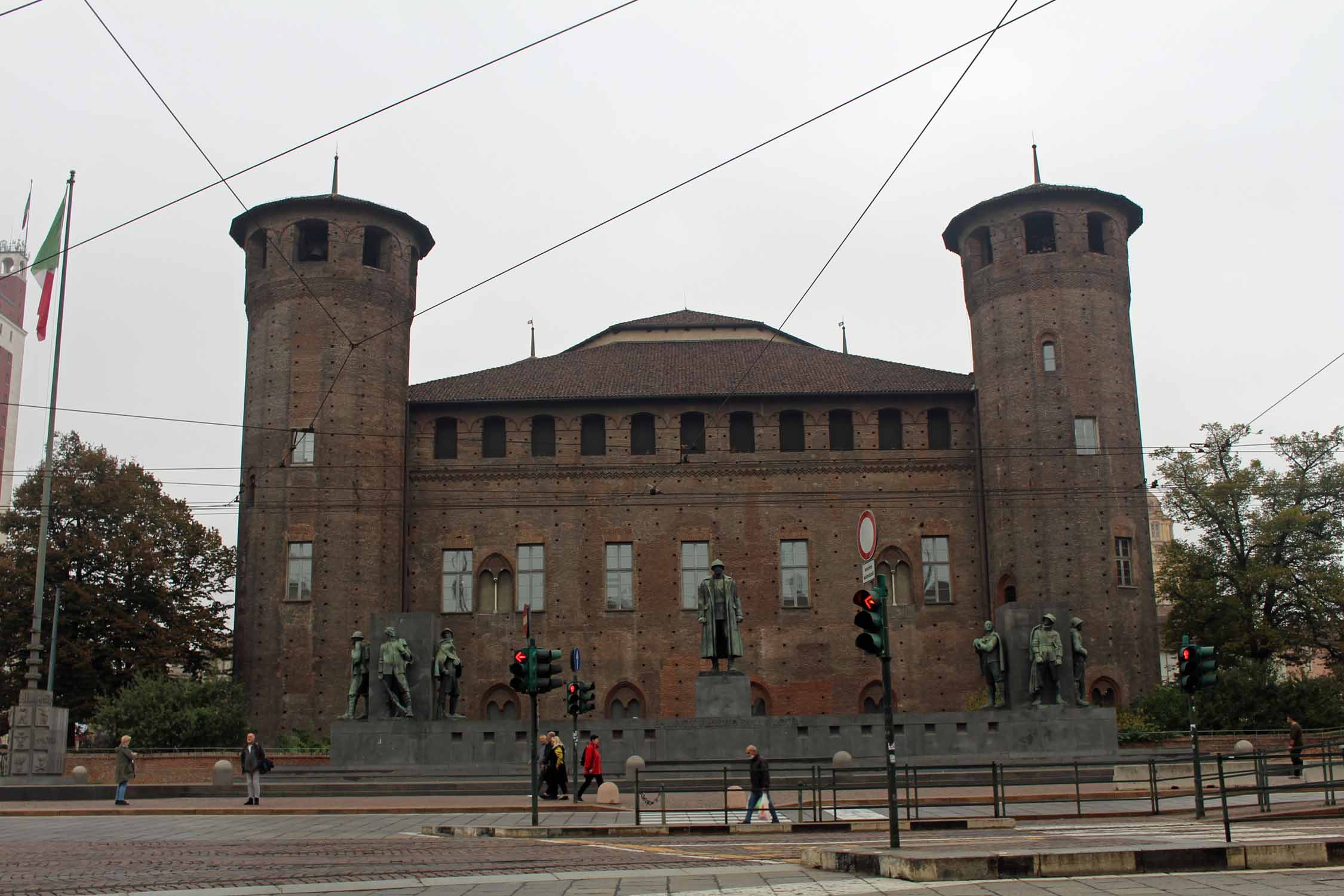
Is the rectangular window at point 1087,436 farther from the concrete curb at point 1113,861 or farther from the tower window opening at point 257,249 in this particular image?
the concrete curb at point 1113,861

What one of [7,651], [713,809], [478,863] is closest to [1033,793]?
[713,809]

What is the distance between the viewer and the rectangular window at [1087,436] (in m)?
38.5

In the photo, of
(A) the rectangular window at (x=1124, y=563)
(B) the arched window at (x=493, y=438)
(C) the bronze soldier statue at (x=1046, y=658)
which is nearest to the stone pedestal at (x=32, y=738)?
(B) the arched window at (x=493, y=438)

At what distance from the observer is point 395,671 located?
98.0 ft

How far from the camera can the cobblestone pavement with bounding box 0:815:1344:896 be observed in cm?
Answer: 976

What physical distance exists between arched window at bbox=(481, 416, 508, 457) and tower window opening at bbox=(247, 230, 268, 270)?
820cm

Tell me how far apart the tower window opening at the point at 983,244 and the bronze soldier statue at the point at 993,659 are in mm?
14573

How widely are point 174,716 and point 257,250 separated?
14632mm

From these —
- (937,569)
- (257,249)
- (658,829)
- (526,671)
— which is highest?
(257,249)

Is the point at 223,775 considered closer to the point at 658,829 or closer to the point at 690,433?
the point at 658,829

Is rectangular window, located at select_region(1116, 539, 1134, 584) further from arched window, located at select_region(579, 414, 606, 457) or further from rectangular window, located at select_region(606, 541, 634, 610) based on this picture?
arched window, located at select_region(579, 414, 606, 457)

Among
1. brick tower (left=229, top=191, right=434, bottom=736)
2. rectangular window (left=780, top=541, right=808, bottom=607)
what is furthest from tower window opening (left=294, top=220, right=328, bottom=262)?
rectangular window (left=780, top=541, right=808, bottom=607)

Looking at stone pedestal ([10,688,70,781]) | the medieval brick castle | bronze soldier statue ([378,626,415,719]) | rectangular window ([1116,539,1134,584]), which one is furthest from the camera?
the medieval brick castle

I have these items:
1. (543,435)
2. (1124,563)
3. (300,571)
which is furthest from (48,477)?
(1124,563)
